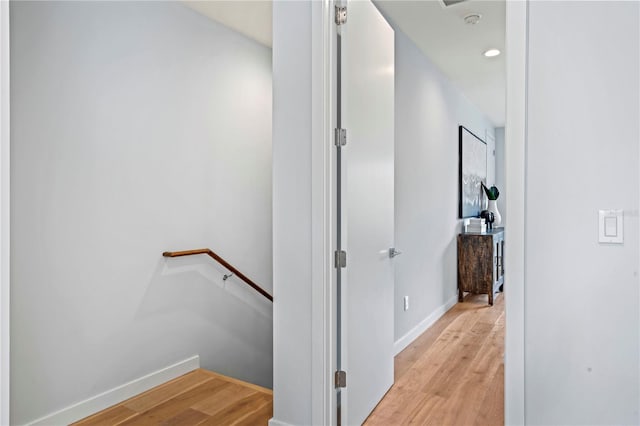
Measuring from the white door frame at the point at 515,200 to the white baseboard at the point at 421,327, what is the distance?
1.65 metres

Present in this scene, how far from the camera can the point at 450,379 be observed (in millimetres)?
2801

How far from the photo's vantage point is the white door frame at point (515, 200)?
1.50 meters

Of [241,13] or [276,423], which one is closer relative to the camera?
[276,423]

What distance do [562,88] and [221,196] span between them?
2556 mm

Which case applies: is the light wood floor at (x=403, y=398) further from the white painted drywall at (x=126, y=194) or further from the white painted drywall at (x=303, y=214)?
the white painted drywall at (x=303, y=214)

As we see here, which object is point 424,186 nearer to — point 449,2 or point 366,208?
point 449,2

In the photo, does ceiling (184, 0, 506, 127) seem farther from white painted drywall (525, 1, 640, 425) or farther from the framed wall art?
white painted drywall (525, 1, 640, 425)

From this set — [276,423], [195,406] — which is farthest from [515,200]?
[195,406]

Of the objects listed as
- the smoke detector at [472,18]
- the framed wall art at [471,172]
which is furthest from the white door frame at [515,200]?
the framed wall art at [471,172]

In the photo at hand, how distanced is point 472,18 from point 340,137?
6.13ft

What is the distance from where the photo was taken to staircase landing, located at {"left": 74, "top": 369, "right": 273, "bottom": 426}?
2301mm

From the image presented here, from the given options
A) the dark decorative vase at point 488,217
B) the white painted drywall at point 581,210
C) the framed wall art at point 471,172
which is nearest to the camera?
the white painted drywall at point 581,210
